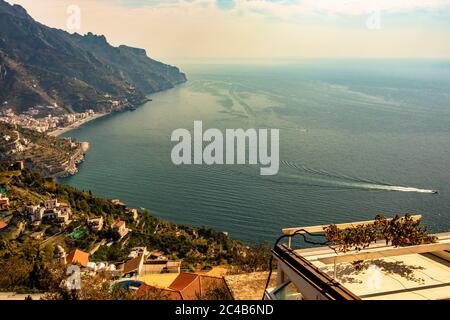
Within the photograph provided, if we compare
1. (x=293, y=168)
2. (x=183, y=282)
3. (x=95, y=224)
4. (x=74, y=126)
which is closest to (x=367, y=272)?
(x=183, y=282)

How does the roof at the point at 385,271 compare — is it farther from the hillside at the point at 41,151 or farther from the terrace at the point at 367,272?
the hillside at the point at 41,151

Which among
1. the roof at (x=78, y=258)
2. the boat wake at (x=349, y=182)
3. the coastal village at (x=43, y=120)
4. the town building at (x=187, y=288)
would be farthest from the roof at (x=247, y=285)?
the coastal village at (x=43, y=120)

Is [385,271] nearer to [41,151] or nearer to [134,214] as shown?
[134,214]

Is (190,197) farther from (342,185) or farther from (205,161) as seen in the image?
(342,185)

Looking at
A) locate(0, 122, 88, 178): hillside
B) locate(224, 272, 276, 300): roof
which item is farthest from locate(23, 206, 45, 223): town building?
locate(0, 122, 88, 178): hillside
